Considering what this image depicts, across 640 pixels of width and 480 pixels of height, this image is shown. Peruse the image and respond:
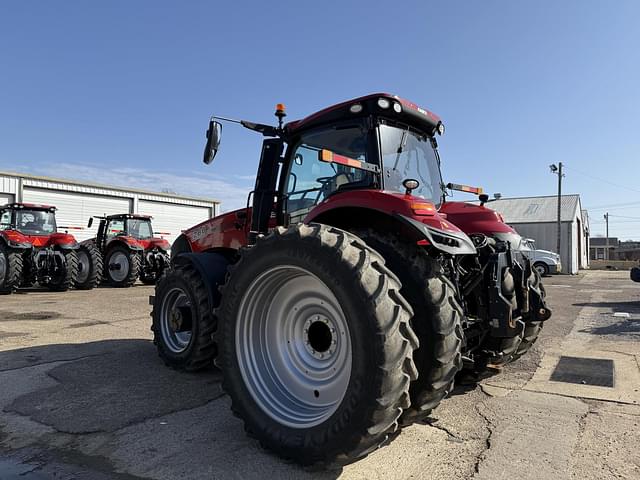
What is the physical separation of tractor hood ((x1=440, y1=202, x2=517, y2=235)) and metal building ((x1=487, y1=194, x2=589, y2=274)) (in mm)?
30463

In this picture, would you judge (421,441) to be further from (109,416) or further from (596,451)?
(109,416)

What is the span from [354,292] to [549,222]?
3736 cm

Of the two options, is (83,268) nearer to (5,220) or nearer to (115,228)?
(5,220)

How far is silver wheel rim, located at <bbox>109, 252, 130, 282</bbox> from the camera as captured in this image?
52.2ft

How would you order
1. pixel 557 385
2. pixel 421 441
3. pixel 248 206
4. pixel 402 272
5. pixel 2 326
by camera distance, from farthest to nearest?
1. pixel 2 326
2. pixel 248 206
3. pixel 557 385
4. pixel 421 441
5. pixel 402 272

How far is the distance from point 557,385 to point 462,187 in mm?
2289

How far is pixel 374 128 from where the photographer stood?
12.4ft

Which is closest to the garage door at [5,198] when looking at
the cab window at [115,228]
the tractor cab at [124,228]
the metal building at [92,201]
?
the metal building at [92,201]

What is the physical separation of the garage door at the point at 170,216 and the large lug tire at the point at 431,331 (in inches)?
1001

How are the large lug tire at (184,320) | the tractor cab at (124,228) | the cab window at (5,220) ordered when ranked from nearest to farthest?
1. the large lug tire at (184,320)
2. the cab window at (5,220)
3. the tractor cab at (124,228)

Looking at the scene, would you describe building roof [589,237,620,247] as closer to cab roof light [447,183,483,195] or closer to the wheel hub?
cab roof light [447,183,483,195]

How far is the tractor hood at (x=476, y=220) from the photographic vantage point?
4188 mm

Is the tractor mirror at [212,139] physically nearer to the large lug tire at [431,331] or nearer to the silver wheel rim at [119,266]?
the large lug tire at [431,331]

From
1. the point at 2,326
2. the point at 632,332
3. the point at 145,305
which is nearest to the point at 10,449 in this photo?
the point at 2,326
